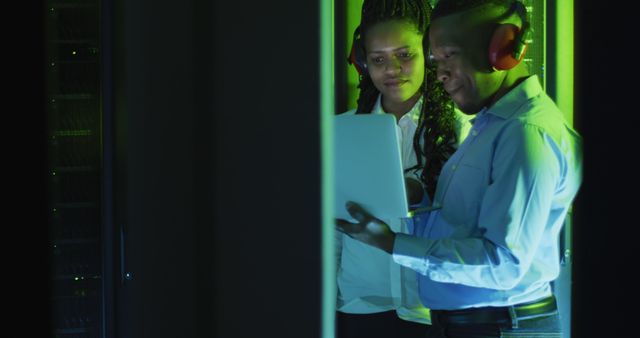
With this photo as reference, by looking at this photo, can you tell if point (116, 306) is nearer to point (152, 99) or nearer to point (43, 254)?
point (152, 99)

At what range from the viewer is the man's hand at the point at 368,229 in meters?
1.75

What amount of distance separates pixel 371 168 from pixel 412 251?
0.21m

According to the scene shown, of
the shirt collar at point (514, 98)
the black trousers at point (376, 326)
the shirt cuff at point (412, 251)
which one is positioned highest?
the shirt collar at point (514, 98)

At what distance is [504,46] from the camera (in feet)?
5.61

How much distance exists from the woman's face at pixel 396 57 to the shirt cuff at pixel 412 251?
0.69 meters

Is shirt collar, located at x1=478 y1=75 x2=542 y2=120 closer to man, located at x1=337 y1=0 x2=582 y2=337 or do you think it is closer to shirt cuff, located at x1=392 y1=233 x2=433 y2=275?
man, located at x1=337 y1=0 x2=582 y2=337

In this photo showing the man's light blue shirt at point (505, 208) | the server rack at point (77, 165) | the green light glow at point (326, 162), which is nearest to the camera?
the green light glow at point (326, 162)

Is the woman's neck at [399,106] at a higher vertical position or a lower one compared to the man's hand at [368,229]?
higher

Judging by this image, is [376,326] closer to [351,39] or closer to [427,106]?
[427,106]

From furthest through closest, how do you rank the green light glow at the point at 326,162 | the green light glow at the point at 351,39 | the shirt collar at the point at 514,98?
the green light glow at the point at 351,39
the shirt collar at the point at 514,98
the green light glow at the point at 326,162

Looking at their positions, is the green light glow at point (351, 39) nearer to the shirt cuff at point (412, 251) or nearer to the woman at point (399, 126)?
the woman at point (399, 126)

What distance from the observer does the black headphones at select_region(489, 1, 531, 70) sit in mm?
1709


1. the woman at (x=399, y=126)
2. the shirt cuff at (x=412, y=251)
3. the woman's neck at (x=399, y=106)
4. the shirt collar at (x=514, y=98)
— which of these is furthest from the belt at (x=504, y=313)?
the woman's neck at (x=399, y=106)

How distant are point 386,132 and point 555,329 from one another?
56cm
